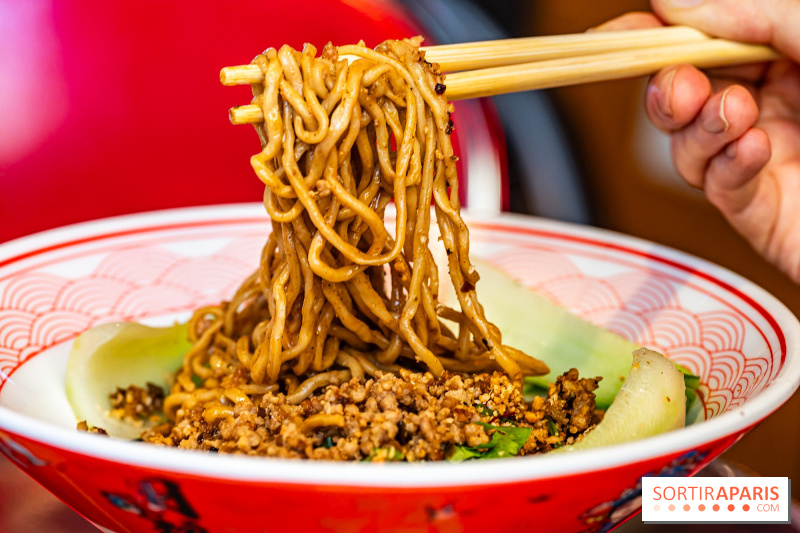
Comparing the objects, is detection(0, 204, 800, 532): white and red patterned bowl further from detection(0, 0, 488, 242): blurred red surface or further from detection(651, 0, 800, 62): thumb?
detection(0, 0, 488, 242): blurred red surface

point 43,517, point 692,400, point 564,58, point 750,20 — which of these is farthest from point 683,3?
point 43,517

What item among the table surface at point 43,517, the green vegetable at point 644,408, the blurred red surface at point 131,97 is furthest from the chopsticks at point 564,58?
the blurred red surface at point 131,97

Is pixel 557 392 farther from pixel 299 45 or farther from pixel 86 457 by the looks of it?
pixel 299 45

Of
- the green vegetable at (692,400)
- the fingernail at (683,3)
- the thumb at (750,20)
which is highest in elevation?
the fingernail at (683,3)

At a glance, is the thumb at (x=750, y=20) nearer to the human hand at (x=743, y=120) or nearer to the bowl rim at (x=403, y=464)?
the human hand at (x=743, y=120)

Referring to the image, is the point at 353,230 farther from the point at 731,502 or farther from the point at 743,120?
the point at 743,120

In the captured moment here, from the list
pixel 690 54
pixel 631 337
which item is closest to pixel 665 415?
pixel 631 337
